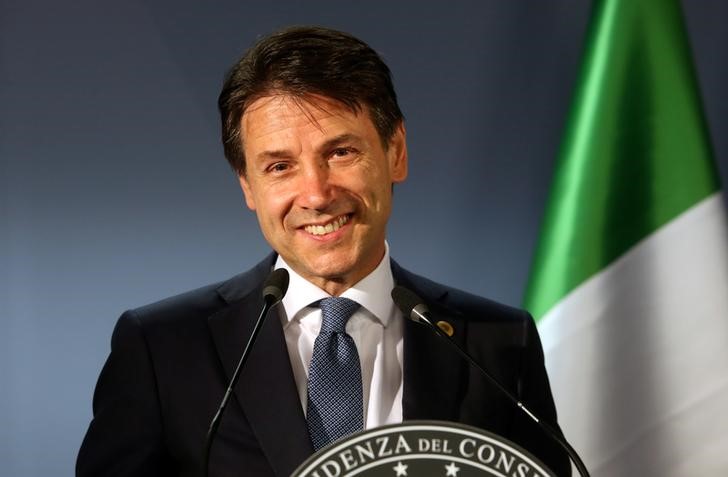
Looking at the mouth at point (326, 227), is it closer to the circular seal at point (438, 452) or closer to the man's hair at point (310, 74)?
the man's hair at point (310, 74)

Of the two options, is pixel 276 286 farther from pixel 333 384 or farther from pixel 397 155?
pixel 397 155

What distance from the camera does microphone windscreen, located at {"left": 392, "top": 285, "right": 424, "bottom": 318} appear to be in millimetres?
1376

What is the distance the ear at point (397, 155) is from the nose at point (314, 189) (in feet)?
0.48

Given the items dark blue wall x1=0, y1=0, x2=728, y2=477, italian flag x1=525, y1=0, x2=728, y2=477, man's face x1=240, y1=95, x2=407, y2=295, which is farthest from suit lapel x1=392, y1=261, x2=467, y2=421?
dark blue wall x1=0, y1=0, x2=728, y2=477

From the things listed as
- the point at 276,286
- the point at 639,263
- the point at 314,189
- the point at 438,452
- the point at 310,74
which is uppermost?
the point at 310,74

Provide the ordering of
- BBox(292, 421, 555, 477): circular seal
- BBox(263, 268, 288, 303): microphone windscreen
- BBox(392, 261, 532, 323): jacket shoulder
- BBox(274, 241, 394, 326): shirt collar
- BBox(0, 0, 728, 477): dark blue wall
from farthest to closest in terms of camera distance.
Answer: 1. BBox(0, 0, 728, 477): dark blue wall
2. BBox(392, 261, 532, 323): jacket shoulder
3. BBox(274, 241, 394, 326): shirt collar
4. BBox(263, 268, 288, 303): microphone windscreen
5. BBox(292, 421, 555, 477): circular seal

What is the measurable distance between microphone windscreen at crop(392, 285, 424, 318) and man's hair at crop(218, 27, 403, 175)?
0.30 m

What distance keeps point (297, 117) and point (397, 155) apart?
0.22 metres

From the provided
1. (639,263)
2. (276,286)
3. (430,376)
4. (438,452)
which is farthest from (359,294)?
(639,263)

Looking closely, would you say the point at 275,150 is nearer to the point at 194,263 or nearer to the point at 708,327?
the point at 194,263

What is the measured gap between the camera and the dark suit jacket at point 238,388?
59.3 inches

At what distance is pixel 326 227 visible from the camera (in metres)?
1.54

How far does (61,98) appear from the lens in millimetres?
2391

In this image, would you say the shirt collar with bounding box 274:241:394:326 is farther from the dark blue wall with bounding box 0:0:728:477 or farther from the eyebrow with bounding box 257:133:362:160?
the dark blue wall with bounding box 0:0:728:477
